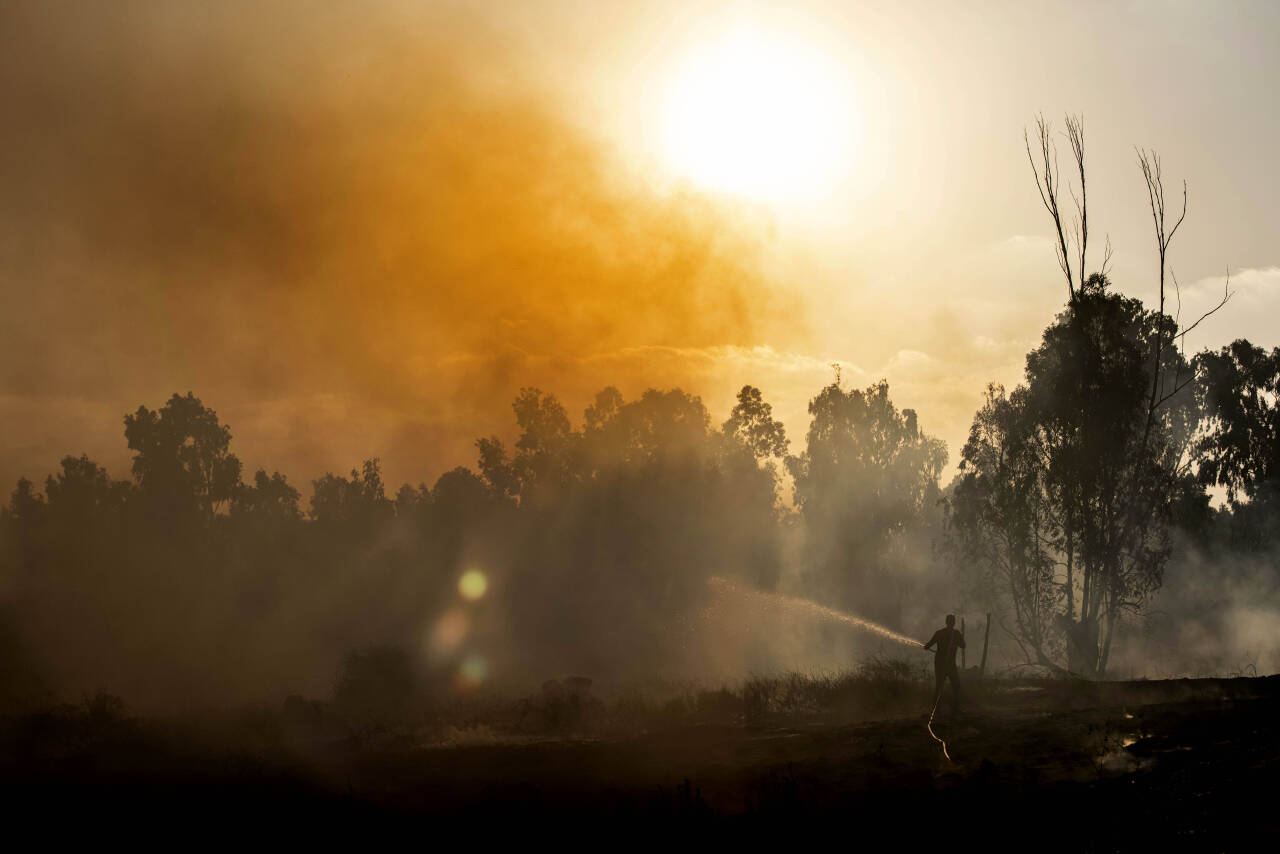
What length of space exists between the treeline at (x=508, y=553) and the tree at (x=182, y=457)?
0.18 meters

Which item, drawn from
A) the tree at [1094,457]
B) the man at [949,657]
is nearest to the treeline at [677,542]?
the tree at [1094,457]

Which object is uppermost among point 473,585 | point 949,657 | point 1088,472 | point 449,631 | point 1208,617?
point 1088,472

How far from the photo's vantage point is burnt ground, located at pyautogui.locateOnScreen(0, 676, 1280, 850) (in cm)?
1274

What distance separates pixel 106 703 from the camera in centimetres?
3375

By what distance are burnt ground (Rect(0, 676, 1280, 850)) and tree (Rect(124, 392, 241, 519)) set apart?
56272 mm

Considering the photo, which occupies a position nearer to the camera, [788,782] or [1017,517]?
[788,782]

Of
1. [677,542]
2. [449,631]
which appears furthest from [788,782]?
[677,542]

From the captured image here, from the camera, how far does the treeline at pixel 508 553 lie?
5922cm

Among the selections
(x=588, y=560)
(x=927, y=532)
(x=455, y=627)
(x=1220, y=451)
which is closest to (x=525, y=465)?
(x=588, y=560)

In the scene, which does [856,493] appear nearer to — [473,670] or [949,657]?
[473,670]

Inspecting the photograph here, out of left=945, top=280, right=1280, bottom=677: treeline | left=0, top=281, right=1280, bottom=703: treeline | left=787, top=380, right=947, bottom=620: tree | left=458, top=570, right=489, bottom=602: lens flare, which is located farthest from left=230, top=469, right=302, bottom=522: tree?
left=945, top=280, right=1280, bottom=677: treeline

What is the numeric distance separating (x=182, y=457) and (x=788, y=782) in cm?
7712

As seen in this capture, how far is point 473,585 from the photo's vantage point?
6825 centimetres

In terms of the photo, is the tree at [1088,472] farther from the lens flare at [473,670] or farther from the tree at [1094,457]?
the lens flare at [473,670]
